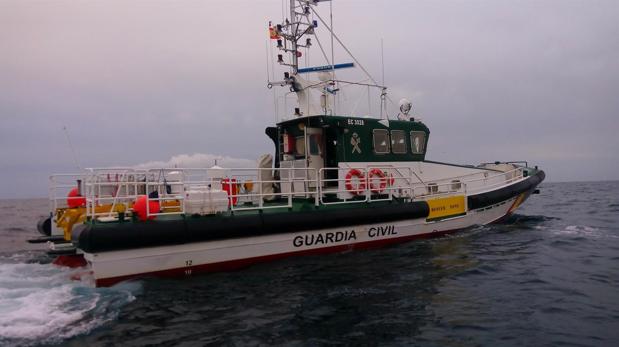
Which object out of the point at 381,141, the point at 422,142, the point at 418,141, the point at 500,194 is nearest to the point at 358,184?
the point at 381,141

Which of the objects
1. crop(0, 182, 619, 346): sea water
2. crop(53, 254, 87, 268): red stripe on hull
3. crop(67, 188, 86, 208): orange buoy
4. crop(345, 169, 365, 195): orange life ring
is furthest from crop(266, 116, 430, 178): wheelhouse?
crop(53, 254, 87, 268): red stripe on hull

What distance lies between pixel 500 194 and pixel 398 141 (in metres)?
3.30

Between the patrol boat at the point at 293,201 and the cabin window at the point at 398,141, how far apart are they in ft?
0.09

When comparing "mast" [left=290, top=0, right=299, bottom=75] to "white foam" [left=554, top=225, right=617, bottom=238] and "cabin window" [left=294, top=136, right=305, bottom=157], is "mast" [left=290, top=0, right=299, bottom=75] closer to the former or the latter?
"cabin window" [left=294, top=136, right=305, bottom=157]

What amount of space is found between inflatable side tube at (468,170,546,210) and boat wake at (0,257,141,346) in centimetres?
823

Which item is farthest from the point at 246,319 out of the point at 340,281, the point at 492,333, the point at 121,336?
the point at 492,333

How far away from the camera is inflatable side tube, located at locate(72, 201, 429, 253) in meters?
6.43

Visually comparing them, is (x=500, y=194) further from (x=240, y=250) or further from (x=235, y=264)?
(x=235, y=264)

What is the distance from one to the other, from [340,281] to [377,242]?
8.93 feet

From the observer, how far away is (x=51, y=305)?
18.4 feet

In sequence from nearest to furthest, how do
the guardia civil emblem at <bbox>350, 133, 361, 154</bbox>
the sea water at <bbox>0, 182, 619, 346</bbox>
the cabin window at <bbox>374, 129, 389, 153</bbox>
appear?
the sea water at <bbox>0, 182, 619, 346</bbox> < the guardia civil emblem at <bbox>350, 133, 361, 154</bbox> < the cabin window at <bbox>374, 129, 389, 153</bbox>

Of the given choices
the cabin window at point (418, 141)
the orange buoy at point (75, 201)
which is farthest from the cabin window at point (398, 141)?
the orange buoy at point (75, 201)

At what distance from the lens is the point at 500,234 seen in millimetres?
10953

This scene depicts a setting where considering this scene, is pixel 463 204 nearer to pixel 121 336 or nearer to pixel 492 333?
pixel 492 333
